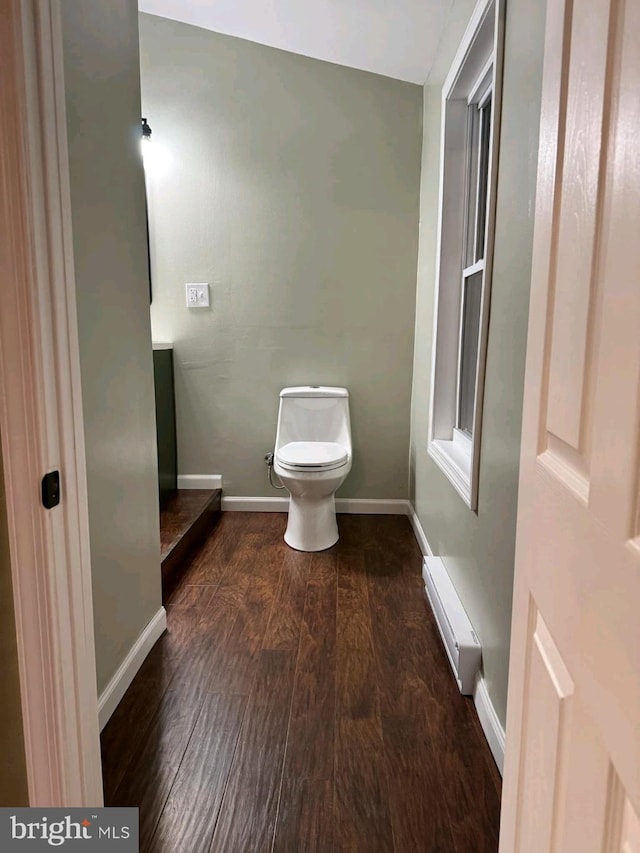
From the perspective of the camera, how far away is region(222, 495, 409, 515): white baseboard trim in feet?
10.7

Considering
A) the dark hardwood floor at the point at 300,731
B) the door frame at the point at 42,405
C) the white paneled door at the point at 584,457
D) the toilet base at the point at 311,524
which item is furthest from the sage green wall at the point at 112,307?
the white paneled door at the point at 584,457

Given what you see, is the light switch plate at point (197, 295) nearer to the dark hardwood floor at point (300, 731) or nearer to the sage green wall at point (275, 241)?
the sage green wall at point (275, 241)

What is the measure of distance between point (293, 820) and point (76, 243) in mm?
1428

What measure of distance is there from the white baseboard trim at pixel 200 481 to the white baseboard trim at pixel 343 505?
0.32 feet

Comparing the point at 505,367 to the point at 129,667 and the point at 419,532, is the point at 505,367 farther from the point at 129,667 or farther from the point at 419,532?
the point at 419,532

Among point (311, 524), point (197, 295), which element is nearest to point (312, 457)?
point (311, 524)

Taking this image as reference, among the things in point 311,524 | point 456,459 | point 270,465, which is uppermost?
point 456,459

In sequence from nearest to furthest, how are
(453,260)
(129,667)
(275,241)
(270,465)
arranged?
(129,667) < (453,260) < (275,241) < (270,465)

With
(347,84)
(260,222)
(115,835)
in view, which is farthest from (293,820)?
(347,84)

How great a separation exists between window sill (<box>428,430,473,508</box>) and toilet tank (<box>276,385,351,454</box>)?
743mm

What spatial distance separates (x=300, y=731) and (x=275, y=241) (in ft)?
8.03

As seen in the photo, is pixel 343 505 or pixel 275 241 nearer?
pixel 275 241

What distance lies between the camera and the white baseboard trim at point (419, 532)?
2607mm

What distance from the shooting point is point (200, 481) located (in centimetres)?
329
